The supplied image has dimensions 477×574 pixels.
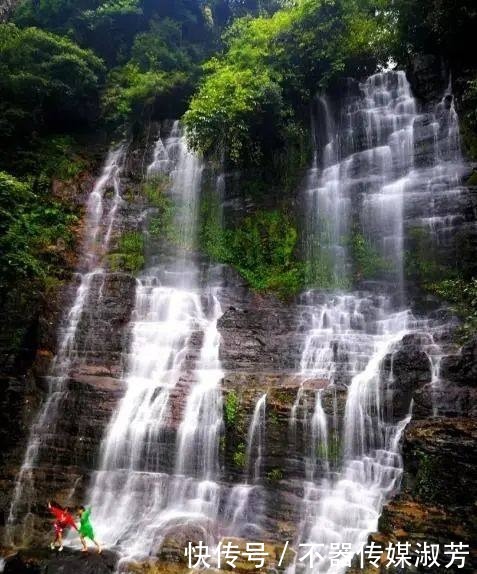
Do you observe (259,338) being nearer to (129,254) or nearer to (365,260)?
(365,260)

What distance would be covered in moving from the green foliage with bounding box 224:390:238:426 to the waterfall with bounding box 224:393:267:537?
0.41m

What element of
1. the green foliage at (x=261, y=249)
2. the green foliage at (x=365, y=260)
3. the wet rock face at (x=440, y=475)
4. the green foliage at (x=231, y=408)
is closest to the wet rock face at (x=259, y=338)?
the green foliage at (x=261, y=249)

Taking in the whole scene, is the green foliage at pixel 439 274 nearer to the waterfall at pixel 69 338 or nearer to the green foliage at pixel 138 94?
the waterfall at pixel 69 338

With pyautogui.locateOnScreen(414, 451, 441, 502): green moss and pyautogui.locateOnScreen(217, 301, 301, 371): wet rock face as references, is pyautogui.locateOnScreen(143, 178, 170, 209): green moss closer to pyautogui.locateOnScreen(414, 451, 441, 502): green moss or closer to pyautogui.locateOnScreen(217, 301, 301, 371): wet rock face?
pyautogui.locateOnScreen(217, 301, 301, 371): wet rock face

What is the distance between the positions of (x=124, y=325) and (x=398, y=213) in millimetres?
8381

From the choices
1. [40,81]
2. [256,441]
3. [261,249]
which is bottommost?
→ [256,441]

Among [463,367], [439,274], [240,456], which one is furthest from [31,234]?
[463,367]

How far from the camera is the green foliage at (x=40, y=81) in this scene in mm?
19516

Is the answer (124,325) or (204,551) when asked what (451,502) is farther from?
(124,325)

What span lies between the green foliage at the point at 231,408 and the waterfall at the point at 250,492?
1.35 feet

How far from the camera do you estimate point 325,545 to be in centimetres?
875

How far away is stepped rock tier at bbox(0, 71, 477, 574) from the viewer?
9070mm

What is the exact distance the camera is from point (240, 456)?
34.7 ft

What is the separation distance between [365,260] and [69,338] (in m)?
8.66
